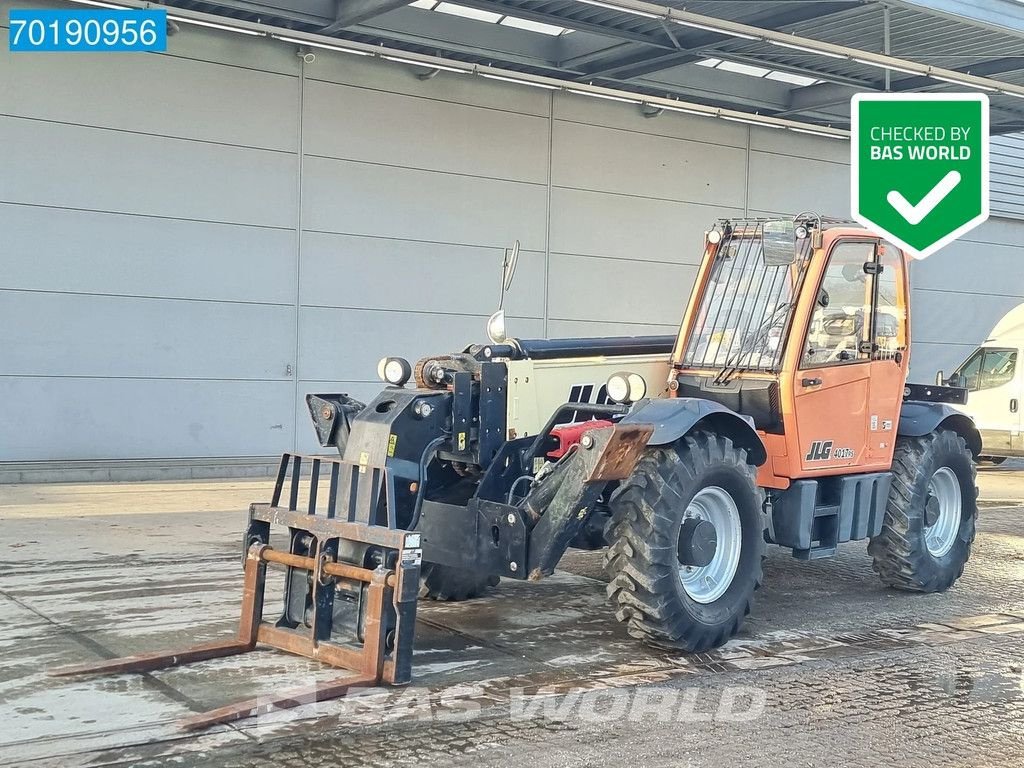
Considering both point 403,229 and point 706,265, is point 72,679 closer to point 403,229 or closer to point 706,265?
point 706,265

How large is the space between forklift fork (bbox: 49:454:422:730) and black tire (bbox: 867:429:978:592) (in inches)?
156

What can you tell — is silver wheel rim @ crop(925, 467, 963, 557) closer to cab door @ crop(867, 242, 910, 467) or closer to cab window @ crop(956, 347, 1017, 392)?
cab door @ crop(867, 242, 910, 467)

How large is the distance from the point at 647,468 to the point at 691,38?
10083 mm

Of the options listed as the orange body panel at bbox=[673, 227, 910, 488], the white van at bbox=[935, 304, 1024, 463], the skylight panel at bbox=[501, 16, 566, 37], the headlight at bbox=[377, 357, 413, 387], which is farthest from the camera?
the white van at bbox=[935, 304, 1024, 463]

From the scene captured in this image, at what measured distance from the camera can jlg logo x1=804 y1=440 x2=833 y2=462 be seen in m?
7.64

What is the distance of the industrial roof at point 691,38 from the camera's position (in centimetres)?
1393

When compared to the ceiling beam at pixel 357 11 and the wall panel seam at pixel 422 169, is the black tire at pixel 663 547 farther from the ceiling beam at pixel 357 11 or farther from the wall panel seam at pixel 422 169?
the wall panel seam at pixel 422 169

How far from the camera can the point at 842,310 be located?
7.90 m

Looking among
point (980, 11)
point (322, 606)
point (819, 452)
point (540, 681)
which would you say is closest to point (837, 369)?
point (819, 452)

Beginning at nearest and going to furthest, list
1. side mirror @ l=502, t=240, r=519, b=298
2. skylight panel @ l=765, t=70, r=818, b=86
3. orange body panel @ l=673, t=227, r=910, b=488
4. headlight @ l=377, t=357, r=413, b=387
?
1. side mirror @ l=502, t=240, r=519, b=298
2. headlight @ l=377, t=357, r=413, b=387
3. orange body panel @ l=673, t=227, r=910, b=488
4. skylight panel @ l=765, t=70, r=818, b=86

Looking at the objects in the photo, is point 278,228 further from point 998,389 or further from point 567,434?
point 998,389

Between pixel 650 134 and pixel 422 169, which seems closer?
pixel 422 169

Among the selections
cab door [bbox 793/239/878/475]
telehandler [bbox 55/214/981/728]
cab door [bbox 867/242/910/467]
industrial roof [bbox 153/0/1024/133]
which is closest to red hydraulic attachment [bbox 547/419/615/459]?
telehandler [bbox 55/214/981/728]

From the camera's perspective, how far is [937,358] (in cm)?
2230
